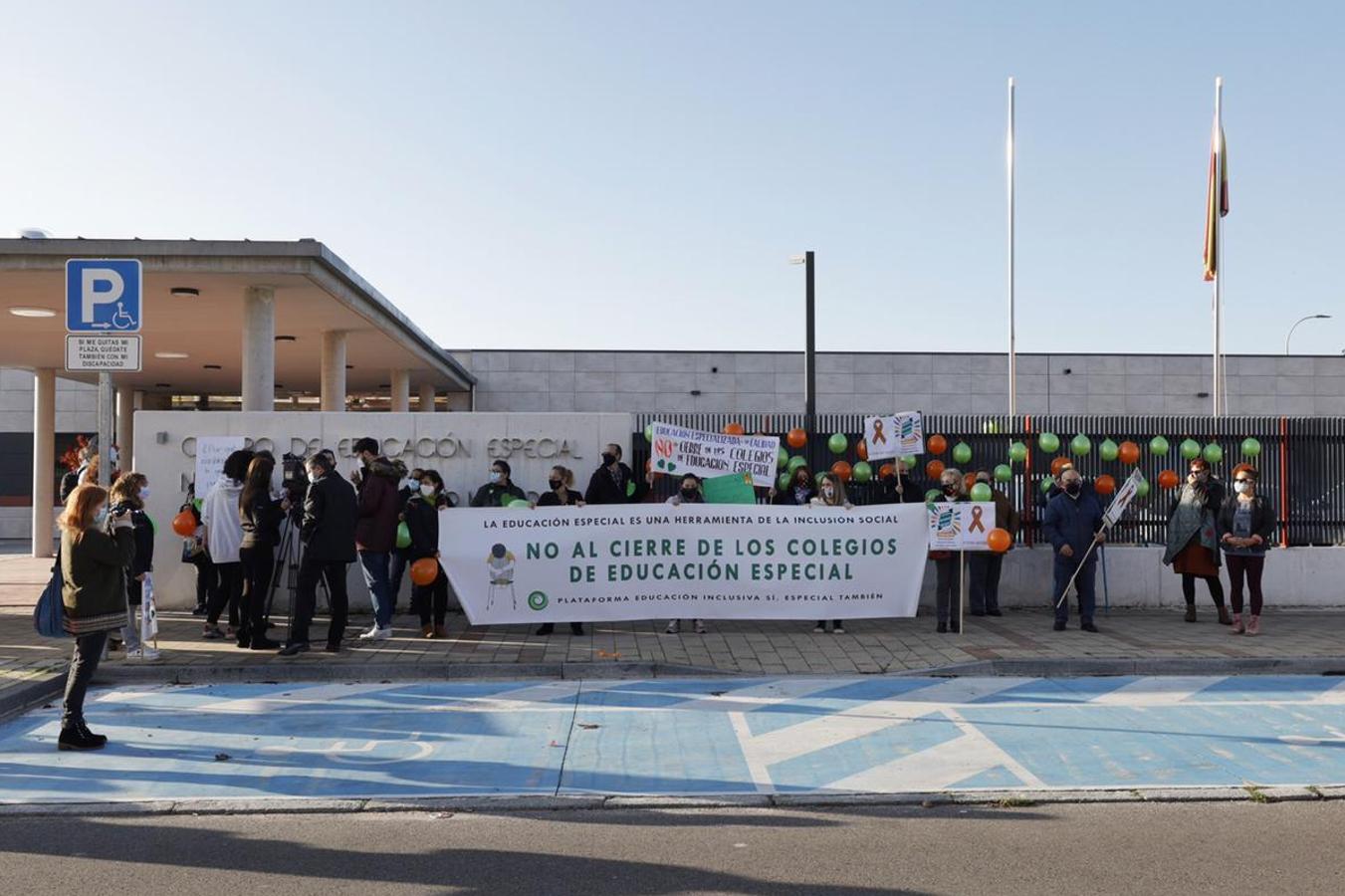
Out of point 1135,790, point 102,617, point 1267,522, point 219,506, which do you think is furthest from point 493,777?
point 1267,522

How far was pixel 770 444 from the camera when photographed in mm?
13820

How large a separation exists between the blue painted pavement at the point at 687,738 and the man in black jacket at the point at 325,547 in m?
1.16

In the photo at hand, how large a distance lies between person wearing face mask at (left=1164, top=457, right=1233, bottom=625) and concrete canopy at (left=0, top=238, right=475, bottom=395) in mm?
10673

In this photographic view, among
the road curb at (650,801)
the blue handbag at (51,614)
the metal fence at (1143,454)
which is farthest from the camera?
the metal fence at (1143,454)

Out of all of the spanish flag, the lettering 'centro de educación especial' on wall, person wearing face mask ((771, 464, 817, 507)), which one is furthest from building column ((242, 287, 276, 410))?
the spanish flag

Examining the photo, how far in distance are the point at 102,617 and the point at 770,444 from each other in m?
7.84

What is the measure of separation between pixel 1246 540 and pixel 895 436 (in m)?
3.83

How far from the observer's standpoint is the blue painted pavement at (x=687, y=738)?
6973mm

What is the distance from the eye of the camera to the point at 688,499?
12977mm

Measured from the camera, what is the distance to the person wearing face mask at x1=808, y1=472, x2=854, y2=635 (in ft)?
42.6

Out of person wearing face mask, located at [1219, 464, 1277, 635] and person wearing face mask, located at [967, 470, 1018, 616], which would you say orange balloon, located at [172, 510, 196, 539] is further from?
person wearing face mask, located at [1219, 464, 1277, 635]

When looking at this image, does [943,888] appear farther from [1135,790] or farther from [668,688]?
[668,688]

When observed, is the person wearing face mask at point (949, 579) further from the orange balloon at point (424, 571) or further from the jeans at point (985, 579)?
the orange balloon at point (424, 571)

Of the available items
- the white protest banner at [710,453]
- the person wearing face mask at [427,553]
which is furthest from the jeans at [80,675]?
the white protest banner at [710,453]
